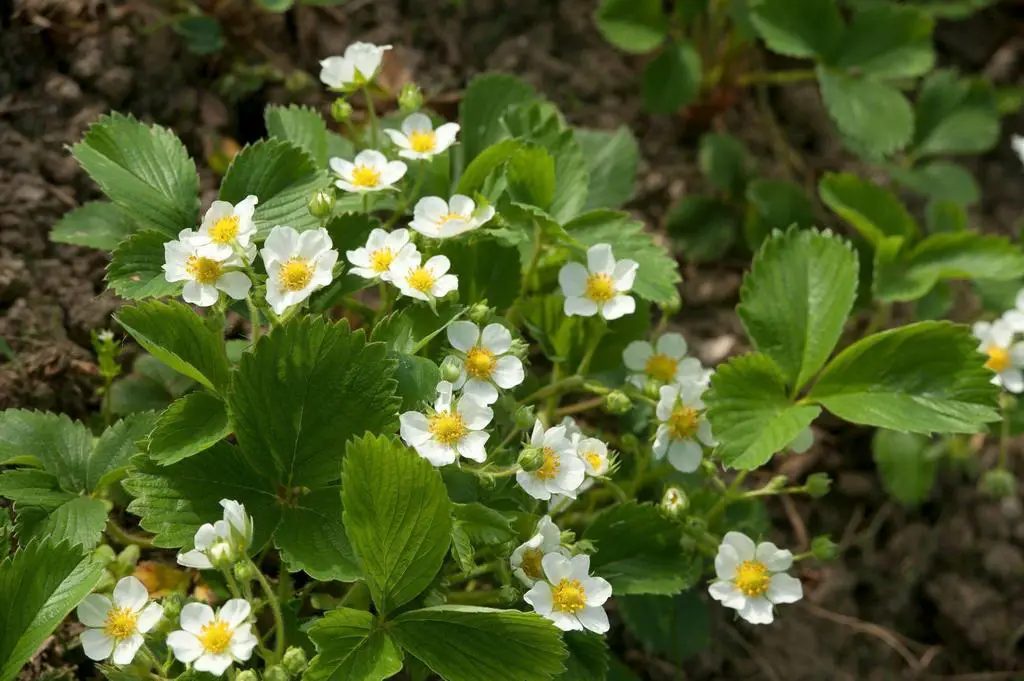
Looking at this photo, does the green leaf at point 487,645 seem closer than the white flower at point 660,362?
Yes

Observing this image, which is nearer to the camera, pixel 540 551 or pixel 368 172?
pixel 540 551

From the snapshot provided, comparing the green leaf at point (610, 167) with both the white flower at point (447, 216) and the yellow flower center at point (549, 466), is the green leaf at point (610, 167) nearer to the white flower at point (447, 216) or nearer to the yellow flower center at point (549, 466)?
the white flower at point (447, 216)

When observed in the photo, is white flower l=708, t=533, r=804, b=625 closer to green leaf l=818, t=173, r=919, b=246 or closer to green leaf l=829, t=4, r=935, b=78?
green leaf l=818, t=173, r=919, b=246

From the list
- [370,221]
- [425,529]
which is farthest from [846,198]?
[425,529]

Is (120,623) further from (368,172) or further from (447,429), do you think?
(368,172)

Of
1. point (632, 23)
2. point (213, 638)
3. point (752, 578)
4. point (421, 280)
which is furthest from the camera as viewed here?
point (632, 23)

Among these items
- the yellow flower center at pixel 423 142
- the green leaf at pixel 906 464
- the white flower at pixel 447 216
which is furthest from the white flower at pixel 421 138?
the green leaf at pixel 906 464

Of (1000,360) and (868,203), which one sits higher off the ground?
A: (868,203)

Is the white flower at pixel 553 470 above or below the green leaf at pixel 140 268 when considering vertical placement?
below

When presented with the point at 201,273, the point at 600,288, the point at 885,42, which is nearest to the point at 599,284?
the point at 600,288
